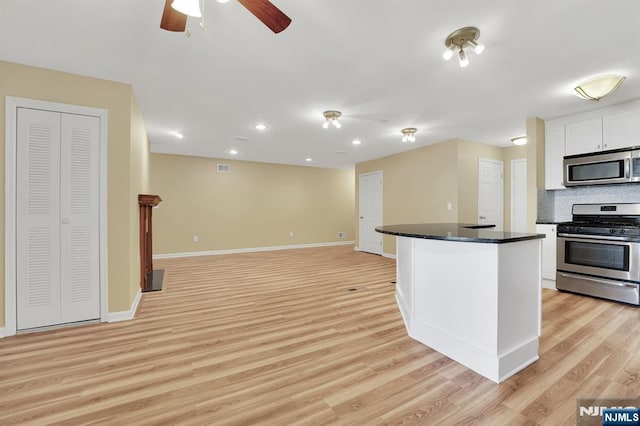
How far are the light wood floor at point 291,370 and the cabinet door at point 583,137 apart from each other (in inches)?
79.2

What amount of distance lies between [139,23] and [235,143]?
3.60 m

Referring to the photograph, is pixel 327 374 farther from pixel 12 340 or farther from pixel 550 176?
pixel 550 176

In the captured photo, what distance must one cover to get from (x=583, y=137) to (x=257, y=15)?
4.51m

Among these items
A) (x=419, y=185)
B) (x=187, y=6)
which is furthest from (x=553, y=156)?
(x=187, y=6)

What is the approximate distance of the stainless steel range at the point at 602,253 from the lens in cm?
320

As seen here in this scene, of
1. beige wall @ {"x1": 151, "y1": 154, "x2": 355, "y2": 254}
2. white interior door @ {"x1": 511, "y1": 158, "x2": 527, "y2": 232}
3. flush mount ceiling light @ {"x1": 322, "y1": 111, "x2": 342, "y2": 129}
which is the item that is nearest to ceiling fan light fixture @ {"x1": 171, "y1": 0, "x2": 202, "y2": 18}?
flush mount ceiling light @ {"x1": 322, "y1": 111, "x2": 342, "y2": 129}

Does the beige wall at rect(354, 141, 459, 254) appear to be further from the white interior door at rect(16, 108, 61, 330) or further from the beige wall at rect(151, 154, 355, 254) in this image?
the white interior door at rect(16, 108, 61, 330)

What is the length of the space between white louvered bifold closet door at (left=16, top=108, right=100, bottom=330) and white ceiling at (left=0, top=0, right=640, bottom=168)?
62cm

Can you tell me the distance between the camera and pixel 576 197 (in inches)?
160

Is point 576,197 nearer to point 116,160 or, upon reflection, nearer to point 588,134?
point 588,134

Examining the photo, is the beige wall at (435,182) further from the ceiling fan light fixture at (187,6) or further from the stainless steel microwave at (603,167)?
the ceiling fan light fixture at (187,6)

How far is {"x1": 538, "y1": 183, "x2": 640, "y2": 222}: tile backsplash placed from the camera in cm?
362

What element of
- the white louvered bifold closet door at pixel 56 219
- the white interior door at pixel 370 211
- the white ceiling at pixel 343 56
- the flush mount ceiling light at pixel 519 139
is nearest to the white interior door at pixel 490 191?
the flush mount ceiling light at pixel 519 139

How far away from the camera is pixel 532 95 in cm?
322
